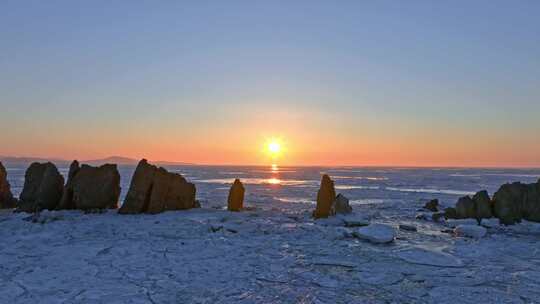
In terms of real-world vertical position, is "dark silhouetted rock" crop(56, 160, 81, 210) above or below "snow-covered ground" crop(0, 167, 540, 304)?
above

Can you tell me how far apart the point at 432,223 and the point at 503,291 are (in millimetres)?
11196

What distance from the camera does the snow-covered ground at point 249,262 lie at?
30.0 feet

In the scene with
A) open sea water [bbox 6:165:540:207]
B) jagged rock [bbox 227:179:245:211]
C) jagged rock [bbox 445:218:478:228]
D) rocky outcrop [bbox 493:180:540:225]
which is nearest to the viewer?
jagged rock [bbox 445:218:478:228]

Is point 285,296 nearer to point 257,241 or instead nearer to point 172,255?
point 172,255

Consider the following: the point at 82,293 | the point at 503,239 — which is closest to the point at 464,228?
the point at 503,239

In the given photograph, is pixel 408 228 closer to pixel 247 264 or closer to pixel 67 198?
pixel 247 264

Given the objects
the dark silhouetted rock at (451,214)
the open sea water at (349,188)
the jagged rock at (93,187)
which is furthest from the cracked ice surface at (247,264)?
the open sea water at (349,188)

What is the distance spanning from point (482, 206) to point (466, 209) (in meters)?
0.78

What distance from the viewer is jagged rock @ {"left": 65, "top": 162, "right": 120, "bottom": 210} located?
21.2m

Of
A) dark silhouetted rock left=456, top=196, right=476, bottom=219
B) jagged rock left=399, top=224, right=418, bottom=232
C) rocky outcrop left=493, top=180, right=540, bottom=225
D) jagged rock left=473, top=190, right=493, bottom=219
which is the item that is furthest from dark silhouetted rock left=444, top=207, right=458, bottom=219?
jagged rock left=399, top=224, right=418, bottom=232

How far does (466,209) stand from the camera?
21547 millimetres

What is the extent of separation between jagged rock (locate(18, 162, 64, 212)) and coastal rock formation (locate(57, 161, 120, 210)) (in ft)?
2.75

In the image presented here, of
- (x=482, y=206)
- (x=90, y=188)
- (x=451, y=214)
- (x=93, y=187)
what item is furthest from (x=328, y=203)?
(x=90, y=188)

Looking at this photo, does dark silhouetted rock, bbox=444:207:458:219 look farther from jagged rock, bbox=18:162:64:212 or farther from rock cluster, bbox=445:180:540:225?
jagged rock, bbox=18:162:64:212
